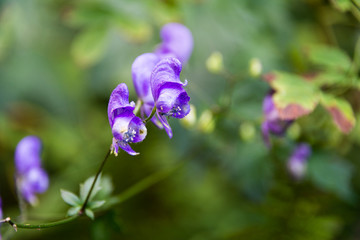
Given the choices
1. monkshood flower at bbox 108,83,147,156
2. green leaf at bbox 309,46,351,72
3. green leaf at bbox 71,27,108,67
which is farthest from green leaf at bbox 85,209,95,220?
green leaf at bbox 71,27,108,67

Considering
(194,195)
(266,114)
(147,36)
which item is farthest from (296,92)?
(194,195)

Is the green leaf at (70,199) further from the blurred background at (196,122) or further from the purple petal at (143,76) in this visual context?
the purple petal at (143,76)

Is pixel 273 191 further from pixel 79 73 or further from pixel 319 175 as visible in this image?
pixel 79 73

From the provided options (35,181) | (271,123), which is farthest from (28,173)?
(271,123)

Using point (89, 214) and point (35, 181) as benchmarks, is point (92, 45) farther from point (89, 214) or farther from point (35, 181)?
point (89, 214)

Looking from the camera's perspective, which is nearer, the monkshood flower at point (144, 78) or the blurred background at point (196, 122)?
the monkshood flower at point (144, 78)

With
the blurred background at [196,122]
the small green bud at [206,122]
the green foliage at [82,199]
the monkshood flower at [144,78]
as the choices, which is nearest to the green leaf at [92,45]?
the blurred background at [196,122]

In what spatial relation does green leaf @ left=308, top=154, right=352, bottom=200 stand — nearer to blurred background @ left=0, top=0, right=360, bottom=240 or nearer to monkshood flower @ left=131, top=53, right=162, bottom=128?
blurred background @ left=0, top=0, right=360, bottom=240
